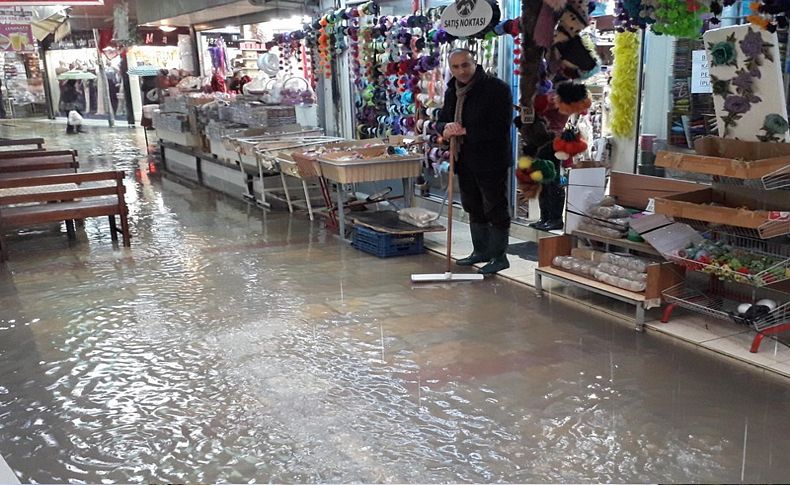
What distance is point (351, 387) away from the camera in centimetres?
386

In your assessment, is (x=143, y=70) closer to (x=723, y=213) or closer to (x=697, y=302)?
(x=697, y=302)

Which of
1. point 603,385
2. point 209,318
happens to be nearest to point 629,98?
point 603,385

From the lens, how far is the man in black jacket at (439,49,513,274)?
5555 millimetres

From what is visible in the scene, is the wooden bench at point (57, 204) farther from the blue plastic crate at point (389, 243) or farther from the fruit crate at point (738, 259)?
the fruit crate at point (738, 259)

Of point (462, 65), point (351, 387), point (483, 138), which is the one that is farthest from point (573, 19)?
point (351, 387)

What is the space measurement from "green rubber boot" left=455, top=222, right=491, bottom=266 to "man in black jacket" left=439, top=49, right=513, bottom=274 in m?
0.14

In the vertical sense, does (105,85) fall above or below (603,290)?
above

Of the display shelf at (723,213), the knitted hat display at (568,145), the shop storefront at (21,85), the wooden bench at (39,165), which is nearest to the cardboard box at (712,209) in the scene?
the display shelf at (723,213)

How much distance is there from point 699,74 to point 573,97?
0.92m

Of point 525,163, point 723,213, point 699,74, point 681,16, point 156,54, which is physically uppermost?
point 156,54

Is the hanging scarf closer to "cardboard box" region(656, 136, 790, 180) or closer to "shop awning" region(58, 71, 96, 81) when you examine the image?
"cardboard box" region(656, 136, 790, 180)

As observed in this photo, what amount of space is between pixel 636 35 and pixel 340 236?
3408mm

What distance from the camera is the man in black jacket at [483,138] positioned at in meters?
5.55

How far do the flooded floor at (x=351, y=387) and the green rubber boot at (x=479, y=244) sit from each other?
0.29 m
